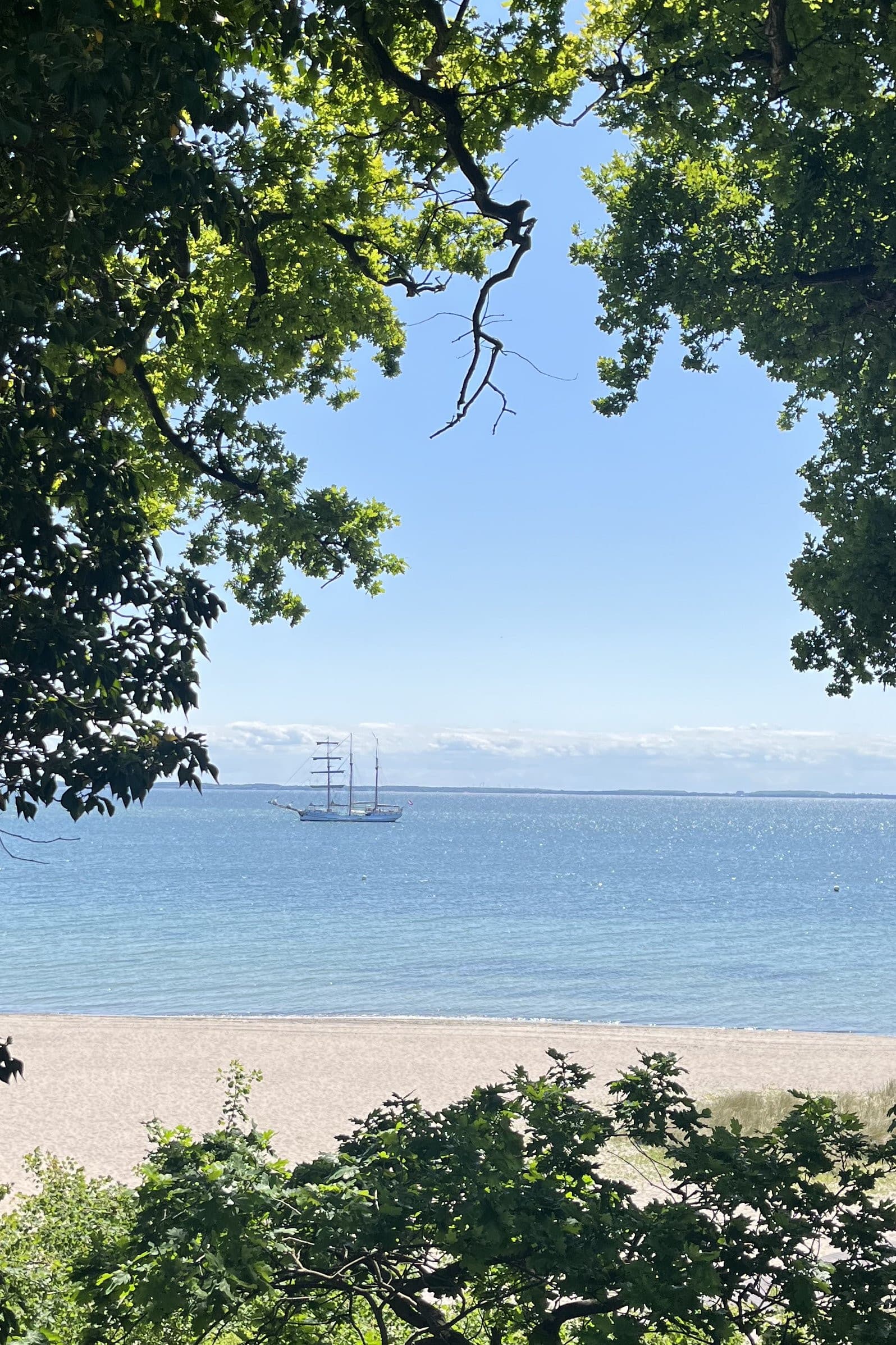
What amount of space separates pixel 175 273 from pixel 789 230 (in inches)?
198

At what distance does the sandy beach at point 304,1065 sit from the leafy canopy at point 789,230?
9.56 metres

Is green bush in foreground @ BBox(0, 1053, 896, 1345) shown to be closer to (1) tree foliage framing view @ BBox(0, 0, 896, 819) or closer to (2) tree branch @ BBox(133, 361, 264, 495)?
(1) tree foliage framing view @ BBox(0, 0, 896, 819)

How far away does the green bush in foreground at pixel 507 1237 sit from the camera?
12.0ft

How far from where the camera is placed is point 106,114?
347cm

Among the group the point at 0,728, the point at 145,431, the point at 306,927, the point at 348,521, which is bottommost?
the point at 306,927

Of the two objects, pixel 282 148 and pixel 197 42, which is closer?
pixel 197 42

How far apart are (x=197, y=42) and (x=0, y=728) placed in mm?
2785

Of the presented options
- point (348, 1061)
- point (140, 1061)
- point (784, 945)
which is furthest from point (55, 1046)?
point (784, 945)

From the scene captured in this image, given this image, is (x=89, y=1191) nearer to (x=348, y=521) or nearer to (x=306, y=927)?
(x=348, y=521)

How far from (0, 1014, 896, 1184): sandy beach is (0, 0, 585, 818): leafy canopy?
10.4 metres

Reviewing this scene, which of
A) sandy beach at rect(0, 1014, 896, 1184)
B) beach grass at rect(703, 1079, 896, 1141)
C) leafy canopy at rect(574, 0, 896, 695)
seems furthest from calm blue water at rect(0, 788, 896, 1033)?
leafy canopy at rect(574, 0, 896, 695)

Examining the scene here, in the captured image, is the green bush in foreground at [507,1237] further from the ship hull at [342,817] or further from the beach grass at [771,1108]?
the ship hull at [342,817]

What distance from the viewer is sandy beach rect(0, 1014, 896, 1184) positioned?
16406 millimetres

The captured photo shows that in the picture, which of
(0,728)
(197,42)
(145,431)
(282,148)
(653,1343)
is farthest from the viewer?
(145,431)
